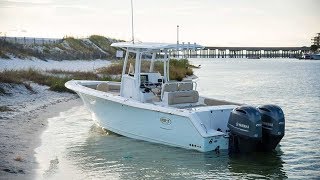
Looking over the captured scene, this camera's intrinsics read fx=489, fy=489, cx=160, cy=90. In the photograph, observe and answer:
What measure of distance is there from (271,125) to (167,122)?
2.62m

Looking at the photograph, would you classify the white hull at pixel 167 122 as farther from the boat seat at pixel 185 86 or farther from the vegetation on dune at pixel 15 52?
the vegetation on dune at pixel 15 52

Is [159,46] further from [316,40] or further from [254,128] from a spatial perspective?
[316,40]

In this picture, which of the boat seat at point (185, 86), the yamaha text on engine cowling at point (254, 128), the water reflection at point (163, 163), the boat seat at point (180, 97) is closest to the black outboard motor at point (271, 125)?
the yamaha text on engine cowling at point (254, 128)

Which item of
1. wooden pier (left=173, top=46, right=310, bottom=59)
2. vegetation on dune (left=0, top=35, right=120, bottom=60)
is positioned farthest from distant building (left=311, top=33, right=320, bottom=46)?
vegetation on dune (left=0, top=35, right=120, bottom=60)

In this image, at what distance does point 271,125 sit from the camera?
11.6 metres

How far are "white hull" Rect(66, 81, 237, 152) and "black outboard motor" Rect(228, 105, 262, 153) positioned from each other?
0.35 m

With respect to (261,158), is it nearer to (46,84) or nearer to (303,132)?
(303,132)

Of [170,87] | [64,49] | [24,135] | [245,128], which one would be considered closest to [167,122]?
[170,87]

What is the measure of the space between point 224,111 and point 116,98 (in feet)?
10.5

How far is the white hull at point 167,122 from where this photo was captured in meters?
11.9

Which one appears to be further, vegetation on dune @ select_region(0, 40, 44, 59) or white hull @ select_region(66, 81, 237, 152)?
vegetation on dune @ select_region(0, 40, 44, 59)

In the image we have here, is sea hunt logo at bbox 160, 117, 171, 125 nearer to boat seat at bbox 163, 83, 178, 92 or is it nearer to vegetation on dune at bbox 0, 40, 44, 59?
boat seat at bbox 163, 83, 178, 92

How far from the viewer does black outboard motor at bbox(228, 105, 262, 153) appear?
1127 centimetres

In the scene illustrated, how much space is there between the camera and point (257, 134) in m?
11.3
